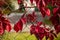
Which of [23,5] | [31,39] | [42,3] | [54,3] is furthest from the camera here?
[31,39]

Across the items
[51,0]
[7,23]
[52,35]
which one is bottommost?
[52,35]

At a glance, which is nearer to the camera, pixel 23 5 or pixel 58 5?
pixel 58 5

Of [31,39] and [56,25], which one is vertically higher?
[56,25]

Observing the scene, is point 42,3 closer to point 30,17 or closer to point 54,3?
point 54,3

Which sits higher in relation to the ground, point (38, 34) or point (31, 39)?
point (38, 34)

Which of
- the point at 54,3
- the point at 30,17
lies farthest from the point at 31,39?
the point at 54,3

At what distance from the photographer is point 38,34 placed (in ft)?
3.87

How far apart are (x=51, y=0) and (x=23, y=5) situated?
0.22 m

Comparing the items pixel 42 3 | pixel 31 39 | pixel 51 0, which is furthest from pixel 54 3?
pixel 31 39

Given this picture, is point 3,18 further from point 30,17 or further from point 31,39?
point 31,39

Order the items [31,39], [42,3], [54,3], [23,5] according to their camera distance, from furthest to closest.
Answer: [31,39] → [23,5] → [54,3] → [42,3]

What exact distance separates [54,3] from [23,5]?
0.22 meters

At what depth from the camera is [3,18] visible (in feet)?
3.58

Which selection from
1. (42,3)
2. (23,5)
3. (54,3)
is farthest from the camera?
(23,5)
